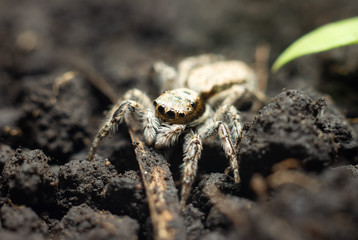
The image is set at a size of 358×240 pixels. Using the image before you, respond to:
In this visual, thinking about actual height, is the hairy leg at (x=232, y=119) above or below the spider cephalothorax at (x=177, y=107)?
below

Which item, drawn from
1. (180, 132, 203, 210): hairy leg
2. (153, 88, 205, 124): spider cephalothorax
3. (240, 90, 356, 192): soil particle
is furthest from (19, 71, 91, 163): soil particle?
(240, 90, 356, 192): soil particle

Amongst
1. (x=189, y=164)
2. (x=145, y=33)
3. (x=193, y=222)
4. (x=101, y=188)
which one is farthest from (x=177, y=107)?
(x=145, y=33)

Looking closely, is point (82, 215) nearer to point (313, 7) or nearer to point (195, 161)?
point (195, 161)

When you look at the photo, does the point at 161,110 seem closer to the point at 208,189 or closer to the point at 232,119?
the point at 232,119

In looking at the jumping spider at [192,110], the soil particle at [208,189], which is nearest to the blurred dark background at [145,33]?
the jumping spider at [192,110]

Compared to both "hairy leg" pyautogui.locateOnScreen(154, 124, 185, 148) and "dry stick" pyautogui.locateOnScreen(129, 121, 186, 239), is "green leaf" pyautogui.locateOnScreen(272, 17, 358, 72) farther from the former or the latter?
"dry stick" pyautogui.locateOnScreen(129, 121, 186, 239)

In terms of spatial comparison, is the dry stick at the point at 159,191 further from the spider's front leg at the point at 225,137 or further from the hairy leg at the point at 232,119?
the hairy leg at the point at 232,119

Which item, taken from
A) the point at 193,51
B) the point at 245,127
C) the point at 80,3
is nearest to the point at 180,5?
the point at 193,51

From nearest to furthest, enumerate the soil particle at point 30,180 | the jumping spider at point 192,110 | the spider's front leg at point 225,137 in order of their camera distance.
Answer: the soil particle at point 30,180, the spider's front leg at point 225,137, the jumping spider at point 192,110
